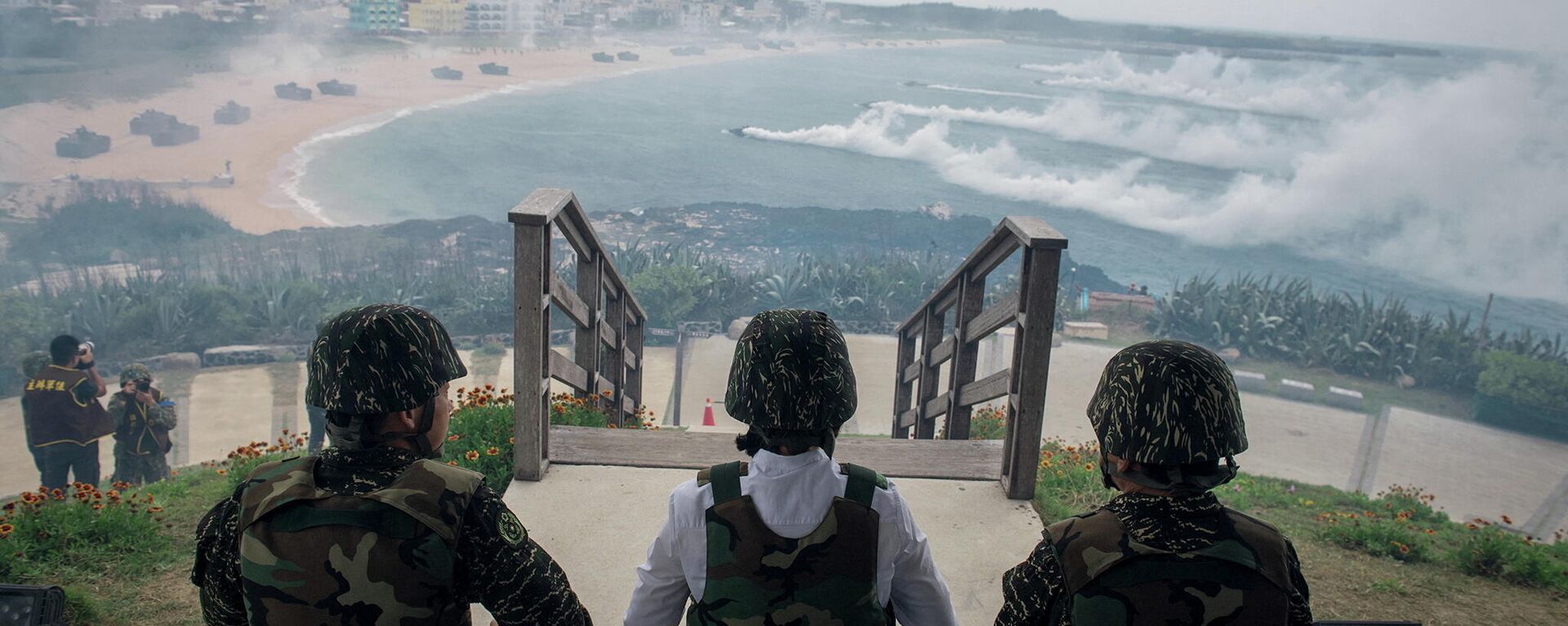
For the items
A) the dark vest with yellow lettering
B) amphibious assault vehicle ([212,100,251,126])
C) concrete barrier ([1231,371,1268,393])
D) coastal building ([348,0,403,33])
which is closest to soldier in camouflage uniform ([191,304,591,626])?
the dark vest with yellow lettering

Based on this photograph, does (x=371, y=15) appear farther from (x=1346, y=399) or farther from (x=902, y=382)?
(x=902, y=382)

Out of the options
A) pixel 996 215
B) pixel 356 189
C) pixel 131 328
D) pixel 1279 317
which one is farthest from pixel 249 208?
pixel 1279 317

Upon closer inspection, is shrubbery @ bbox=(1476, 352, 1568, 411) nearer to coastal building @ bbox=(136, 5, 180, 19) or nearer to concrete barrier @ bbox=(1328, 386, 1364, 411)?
concrete barrier @ bbox=(1328, 386, 1364, 411)

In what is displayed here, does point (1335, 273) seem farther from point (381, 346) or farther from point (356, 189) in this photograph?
point (381, 346)

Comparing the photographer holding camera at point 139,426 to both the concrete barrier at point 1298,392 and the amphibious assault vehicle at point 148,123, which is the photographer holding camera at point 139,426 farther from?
the amphibious assault vehicle at point 148,123

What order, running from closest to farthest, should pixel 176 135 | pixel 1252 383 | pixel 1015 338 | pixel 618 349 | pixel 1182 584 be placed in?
pixel 1182 584
pixel 1015 338
pixel 618 349
pixel 1252 383
pixel 176 135

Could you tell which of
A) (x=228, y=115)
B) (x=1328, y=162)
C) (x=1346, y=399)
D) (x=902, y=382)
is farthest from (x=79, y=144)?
(x=1328, y=162)

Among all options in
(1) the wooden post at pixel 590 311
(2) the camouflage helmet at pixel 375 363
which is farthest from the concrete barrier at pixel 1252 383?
(2) the camouflage helmet at pixel 375 363
